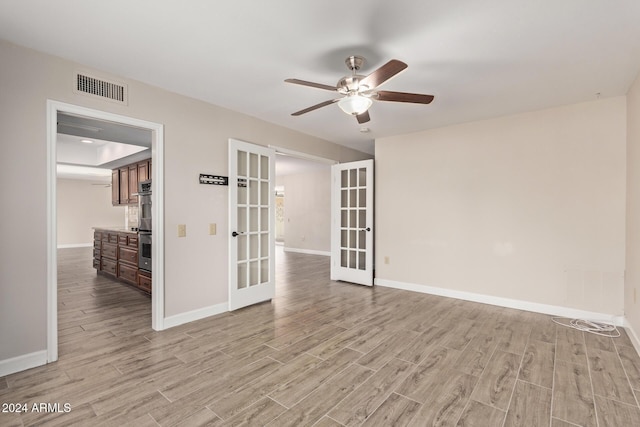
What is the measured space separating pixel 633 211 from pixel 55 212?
17.4ft

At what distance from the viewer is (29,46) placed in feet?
7.83

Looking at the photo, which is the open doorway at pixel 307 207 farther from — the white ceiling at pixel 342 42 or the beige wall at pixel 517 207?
the white ceiling at pixel 342 42

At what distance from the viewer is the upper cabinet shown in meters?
5.32

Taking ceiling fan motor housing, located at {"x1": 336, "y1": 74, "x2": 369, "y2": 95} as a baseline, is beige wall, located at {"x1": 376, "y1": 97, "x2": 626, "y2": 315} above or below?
below

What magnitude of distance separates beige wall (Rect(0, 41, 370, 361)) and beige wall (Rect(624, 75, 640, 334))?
3.94 metres

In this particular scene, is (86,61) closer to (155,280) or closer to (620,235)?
(155,280)

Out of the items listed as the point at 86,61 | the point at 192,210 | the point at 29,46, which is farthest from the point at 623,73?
the point at 29,46

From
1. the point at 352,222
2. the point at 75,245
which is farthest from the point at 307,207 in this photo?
the point at 75,245

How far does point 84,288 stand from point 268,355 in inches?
165

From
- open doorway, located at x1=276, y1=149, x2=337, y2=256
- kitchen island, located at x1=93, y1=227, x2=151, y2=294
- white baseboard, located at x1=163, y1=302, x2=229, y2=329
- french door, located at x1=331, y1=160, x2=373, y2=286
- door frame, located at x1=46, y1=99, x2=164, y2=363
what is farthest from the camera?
open doorway, located at x1=276, y1=149, x2=337, y2=256

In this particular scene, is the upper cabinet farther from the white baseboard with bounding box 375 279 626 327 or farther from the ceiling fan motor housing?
the white baseboard with bounding box 375 279 626 327

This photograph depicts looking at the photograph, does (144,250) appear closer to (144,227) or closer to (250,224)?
(144,227)

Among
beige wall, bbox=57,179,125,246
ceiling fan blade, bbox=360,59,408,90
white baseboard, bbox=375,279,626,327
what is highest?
ceiling fan blade, bbox=360,59,408,90

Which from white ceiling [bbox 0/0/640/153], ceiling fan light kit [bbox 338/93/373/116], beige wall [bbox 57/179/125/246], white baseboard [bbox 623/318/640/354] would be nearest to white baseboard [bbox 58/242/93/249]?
beige wall [bbox 57/179/125/246]
